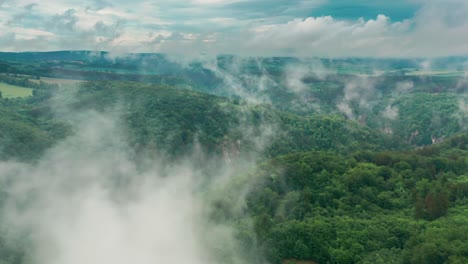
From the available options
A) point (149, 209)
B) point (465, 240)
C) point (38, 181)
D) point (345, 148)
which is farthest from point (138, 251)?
point (345, 148)

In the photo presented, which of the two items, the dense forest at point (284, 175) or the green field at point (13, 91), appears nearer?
the dense forest at point (284, 175)

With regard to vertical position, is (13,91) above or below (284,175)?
above

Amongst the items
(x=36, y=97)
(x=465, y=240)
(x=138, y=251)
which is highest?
(x=36, y=97)

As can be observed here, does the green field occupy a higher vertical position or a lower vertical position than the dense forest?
higher

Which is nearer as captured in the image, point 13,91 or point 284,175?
point 284,175

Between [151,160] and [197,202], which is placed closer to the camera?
[197,202]

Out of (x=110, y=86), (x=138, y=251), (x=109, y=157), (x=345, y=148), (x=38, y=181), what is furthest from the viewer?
(x=110, y=86)

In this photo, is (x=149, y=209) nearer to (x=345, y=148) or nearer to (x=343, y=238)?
(x=343, y=238)

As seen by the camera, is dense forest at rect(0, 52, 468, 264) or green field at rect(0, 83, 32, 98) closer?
dense forest at rect(0, 52, 468, 264)
